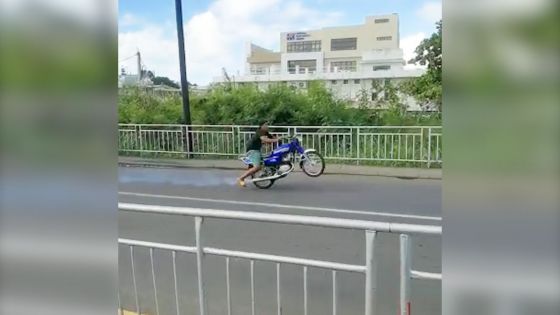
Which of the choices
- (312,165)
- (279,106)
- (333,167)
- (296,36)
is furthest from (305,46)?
(312,165)

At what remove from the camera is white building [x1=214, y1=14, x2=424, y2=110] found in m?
13.6

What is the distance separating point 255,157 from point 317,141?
3.18m

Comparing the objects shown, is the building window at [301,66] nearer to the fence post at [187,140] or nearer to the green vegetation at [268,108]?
the green vegetation at [268,108]

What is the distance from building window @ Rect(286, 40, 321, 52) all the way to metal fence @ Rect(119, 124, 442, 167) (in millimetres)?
7120

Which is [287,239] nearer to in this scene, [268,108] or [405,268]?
[405,268]

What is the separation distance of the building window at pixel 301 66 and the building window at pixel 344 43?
1.09 meters

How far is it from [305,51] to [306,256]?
16766mm

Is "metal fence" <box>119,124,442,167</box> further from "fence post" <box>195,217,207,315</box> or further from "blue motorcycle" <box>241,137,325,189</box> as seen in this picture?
"fence post" <box>195,217,207,315</box>

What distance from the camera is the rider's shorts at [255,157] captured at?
8133mm

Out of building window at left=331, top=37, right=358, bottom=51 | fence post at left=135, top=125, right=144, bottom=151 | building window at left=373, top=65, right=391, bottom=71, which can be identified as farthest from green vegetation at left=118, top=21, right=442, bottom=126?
building window at left=331, top=37, right=358, bottom=51

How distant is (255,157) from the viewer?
816 cm

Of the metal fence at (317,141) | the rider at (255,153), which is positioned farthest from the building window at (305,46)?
the rider at (255,153)

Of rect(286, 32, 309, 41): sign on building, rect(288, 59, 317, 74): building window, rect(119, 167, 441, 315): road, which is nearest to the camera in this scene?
rect(119, 167, 441, 315): road
